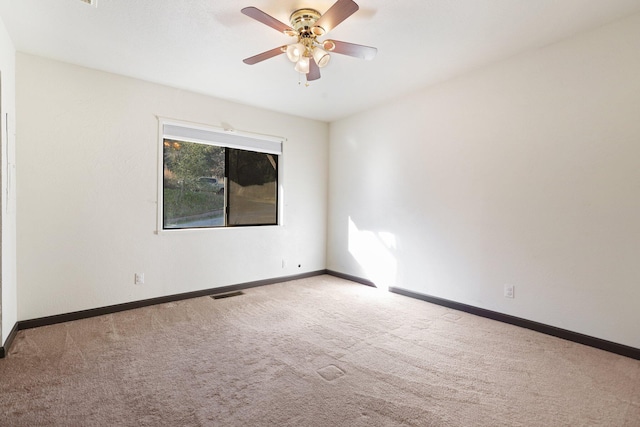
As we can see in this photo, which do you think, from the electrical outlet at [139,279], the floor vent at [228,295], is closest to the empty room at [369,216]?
the electrical outlet at [139,279]

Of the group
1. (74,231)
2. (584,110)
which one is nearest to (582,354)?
(584,110)

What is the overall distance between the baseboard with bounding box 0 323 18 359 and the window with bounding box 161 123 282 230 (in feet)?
5.24

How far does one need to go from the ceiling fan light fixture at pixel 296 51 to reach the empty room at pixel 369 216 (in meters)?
0.02

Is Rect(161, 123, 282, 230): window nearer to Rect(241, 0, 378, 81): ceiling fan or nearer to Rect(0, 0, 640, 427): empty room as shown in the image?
Rect(0, 0, 640, 427): empty room

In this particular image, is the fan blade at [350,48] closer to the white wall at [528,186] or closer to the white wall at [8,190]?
the white wall at [528,186]

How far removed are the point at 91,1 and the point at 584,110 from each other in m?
4.01

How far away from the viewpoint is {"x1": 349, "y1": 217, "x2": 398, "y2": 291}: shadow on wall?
4352 millimetres

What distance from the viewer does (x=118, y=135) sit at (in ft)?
11.4

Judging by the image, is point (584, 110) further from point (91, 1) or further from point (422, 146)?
point (91, 1)

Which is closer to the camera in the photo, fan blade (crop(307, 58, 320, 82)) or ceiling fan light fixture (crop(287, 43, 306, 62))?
ceiling fan light fixture (crop(287, 43, 306, 62))

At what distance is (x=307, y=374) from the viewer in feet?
7.32

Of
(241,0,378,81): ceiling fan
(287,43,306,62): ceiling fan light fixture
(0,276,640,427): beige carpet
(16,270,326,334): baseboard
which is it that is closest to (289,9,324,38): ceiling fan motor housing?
(241,0,378,81): ceiling fan

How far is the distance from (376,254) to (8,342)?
398 cm

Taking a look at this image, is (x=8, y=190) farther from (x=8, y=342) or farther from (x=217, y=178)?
(x=217, y=178)
